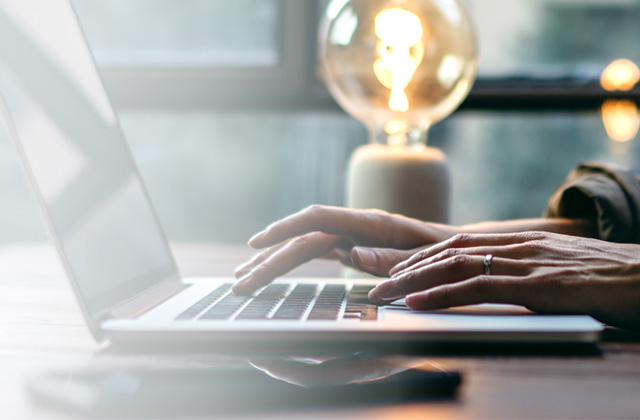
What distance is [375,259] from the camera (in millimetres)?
630

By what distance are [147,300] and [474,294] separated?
12.4 inches

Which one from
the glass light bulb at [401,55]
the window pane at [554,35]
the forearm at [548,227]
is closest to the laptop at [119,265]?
the forearm at [548,227]

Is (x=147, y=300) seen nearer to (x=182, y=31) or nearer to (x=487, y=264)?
(x=487, y=264)

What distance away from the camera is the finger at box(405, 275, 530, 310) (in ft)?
1.62

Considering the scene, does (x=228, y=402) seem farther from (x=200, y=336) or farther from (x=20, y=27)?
(x=20, y=27)

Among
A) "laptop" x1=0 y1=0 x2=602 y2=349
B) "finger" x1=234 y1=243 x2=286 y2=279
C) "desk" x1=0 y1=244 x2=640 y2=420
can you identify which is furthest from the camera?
"finger" x1=234 y1=243 x2=286 y2=279

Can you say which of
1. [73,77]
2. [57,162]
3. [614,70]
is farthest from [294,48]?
[57,162]

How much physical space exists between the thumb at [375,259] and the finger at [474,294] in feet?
0.41

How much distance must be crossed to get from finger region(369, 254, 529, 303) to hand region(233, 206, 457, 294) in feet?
0.31

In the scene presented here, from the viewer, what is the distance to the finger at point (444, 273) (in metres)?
0.52

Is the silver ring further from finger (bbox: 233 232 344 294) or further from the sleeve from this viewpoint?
the sleeve

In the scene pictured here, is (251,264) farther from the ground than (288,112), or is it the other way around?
(288,112)

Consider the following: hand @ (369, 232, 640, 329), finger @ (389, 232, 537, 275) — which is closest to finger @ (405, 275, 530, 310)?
hand @ (369, 232, 640, 329)

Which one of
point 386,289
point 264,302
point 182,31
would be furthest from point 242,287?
point 182,31
